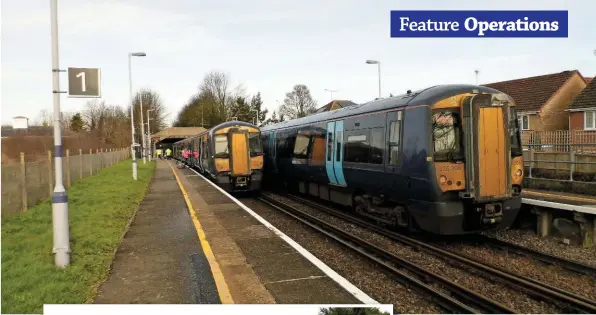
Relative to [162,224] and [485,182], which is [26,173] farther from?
[485,182]

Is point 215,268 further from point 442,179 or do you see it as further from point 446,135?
point 446,135

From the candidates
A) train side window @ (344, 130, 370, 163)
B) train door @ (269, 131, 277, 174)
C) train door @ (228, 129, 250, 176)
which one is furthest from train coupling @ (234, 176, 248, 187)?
train side window @ (344, 130, 370, 163)

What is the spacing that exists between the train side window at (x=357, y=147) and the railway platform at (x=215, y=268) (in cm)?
274

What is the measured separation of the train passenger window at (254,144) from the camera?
18.6 m

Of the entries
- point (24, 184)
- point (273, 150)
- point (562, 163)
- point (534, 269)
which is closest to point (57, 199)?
point (24, 184)

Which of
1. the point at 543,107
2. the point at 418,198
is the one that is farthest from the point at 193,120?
the point at 418,198

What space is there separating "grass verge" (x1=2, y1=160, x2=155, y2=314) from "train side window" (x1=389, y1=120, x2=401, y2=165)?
5643 millimetres

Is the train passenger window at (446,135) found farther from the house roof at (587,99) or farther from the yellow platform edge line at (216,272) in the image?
the house roof at (587,99)

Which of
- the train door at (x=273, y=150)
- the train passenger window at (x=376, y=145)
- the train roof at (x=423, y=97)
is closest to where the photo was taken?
the train roof at (x=423, y=97)

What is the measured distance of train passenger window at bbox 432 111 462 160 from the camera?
8.57 metres

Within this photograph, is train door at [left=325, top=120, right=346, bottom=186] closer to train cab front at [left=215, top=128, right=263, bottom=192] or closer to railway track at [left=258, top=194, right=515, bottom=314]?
railway track at [left=258, top=194, right=515, bottom=314]

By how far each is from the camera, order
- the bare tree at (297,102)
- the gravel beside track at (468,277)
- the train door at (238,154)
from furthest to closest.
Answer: the bare tree at (297,102) → the train door at (238,154) → the gravel beside track at (468,277)

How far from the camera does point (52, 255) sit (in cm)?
756

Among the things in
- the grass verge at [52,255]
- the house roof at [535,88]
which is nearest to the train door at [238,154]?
the grass verge at [52,255]
